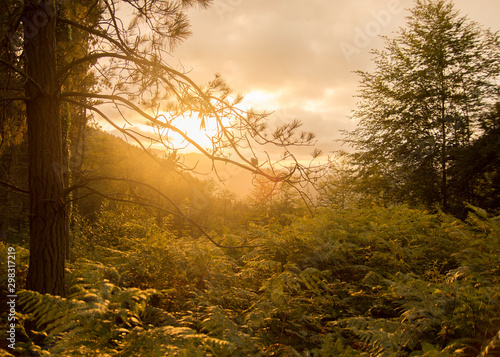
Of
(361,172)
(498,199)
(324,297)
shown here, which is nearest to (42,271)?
(324,297)

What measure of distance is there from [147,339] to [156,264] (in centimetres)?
288

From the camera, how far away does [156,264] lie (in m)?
4.95

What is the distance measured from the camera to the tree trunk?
340 cm

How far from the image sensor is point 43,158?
11.4 feet

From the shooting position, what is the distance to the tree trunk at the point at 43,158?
3402mm
